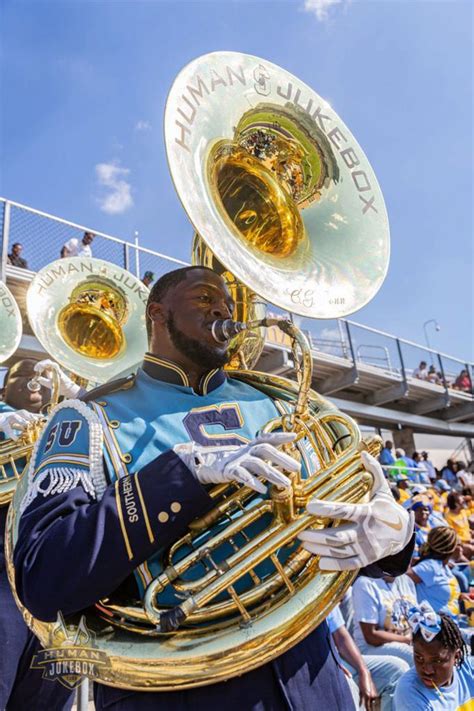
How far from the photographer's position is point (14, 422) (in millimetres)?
2686

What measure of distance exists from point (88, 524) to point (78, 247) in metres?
7.34

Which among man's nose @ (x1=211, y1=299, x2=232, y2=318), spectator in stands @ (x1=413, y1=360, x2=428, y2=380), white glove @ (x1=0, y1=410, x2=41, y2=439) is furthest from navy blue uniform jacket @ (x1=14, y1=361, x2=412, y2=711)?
spectator in stands @ (x1=413, y1=360, x2=428, y2=380)

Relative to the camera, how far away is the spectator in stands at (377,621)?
357cm

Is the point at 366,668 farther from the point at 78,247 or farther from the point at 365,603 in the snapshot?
the point at 78,247

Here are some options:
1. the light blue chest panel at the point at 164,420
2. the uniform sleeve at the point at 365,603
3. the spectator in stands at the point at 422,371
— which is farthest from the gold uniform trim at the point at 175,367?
the spectator in stands at the point at 422,371

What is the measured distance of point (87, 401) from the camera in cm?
158

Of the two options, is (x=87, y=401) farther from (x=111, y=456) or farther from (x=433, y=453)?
(x=433, y=453)

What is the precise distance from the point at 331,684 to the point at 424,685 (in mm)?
1659

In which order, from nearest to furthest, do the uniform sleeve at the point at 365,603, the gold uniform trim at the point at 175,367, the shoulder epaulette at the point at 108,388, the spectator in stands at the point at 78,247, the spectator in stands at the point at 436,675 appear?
the shoulder epaulette at the point at 108,388 < the gold uniform trim at the point at 175,367 < the spectator in stands at the point at 436,675 < the uniform sleeve at the point at 365,603 < the spectator in stands at the point at 78,247

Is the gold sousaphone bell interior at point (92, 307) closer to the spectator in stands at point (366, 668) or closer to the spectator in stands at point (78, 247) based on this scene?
the spectator in stands at point (366, 668)

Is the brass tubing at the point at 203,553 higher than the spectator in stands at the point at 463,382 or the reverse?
the reverse

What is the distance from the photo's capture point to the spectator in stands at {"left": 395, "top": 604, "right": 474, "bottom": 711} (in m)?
2.62

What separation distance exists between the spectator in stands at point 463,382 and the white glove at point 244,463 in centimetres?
1866

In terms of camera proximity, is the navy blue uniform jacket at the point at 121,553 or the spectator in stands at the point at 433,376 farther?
the spectator in stands at the point at 433,376
